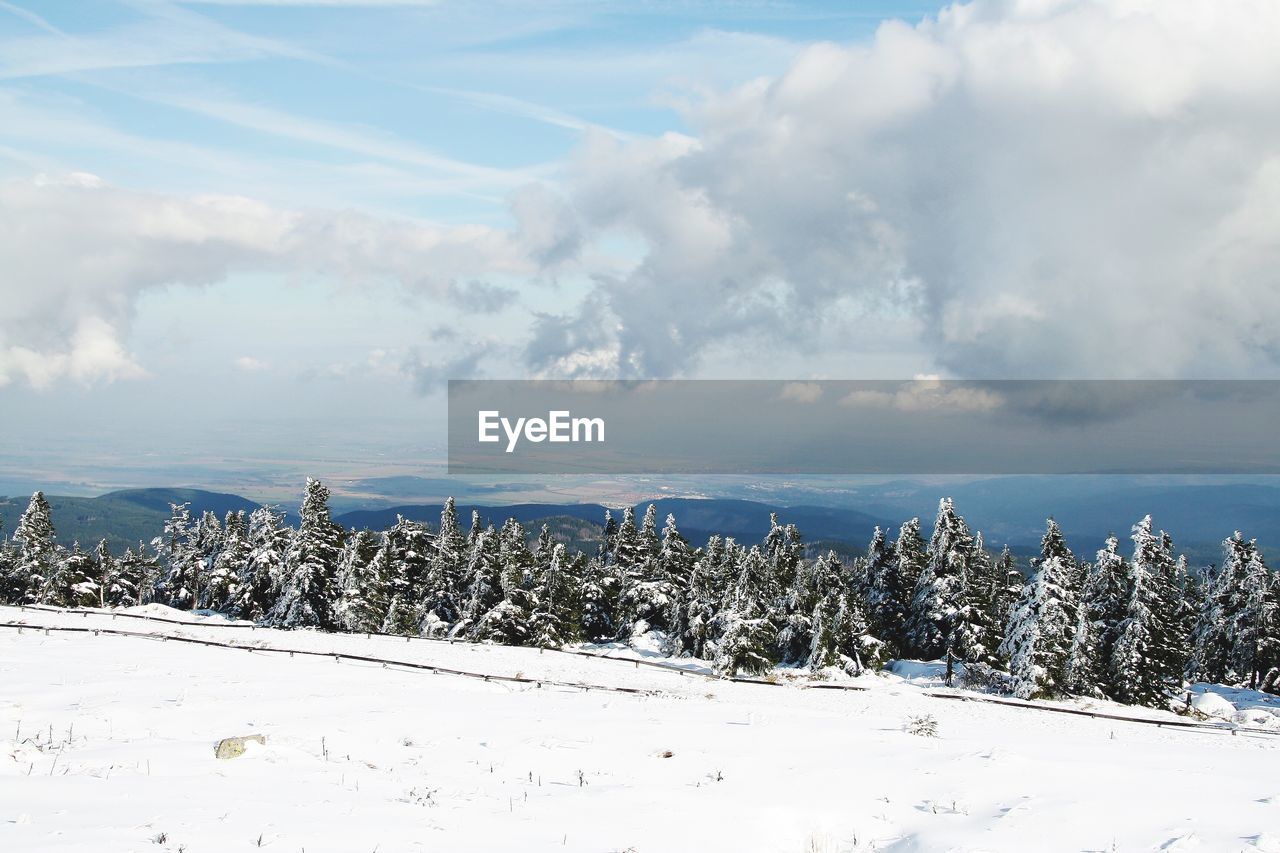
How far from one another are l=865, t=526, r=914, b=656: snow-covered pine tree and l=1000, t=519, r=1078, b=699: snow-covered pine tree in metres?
14.4

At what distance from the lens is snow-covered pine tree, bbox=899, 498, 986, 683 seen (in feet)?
164

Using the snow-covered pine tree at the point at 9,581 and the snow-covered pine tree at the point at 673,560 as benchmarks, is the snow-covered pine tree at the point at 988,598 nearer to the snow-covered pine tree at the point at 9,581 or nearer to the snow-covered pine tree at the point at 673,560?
the snow-covered pine tree at the point at 673,560

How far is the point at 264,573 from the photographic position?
58469 millimetres

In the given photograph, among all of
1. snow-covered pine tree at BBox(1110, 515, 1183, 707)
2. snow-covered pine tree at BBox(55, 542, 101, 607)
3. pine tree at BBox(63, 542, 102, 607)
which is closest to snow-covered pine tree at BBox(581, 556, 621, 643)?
snow-covered pine tree at BBox(1110, 515, 1183, 707)

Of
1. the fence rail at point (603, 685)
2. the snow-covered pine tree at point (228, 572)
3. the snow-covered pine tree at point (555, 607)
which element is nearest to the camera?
the fence rail at point (603, 685)

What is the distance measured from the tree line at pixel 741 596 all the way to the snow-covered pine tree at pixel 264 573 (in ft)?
0.54

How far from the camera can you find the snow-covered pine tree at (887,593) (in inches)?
2410

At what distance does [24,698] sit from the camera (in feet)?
74.8

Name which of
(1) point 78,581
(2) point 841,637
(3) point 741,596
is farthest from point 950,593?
(1) point 78,581

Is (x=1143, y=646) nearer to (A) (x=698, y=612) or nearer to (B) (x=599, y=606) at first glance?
(A) (x=698, y=612)

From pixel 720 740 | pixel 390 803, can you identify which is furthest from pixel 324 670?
pixel 390 803

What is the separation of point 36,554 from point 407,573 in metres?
31.4

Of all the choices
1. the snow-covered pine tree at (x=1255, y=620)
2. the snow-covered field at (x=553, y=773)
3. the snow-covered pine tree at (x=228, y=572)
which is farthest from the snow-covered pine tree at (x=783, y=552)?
the snow-covered pine tree at (x=228, y=572)

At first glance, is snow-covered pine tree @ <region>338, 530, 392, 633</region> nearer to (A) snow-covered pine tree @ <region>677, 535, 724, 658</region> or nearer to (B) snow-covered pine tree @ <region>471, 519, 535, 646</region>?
(B) snow-covered pine tree @ <region>471, 519, 535, 646</region>
